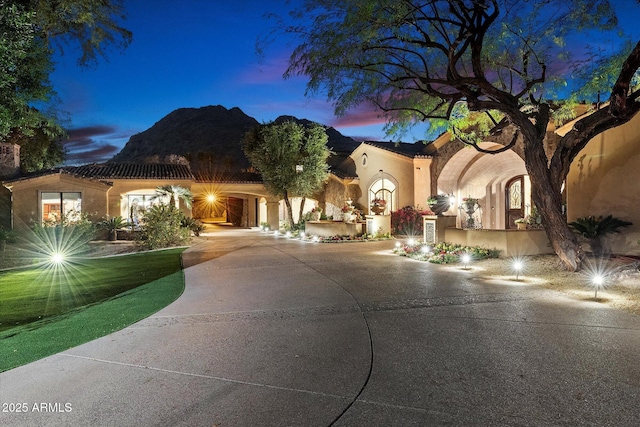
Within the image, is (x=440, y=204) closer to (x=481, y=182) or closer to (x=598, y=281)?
(x=481, y=182)

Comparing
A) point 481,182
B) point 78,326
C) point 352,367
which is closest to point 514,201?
point 481,182

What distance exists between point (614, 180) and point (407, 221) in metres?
9.86

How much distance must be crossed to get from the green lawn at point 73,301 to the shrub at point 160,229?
4.49 metres

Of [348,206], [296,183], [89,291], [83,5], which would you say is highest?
[83,5]

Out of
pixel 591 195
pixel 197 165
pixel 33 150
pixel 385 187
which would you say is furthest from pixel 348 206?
pixel 197 165

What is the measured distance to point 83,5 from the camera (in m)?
9.69

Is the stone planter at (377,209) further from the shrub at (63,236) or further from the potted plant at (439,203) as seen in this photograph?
the shrub at (63,236)

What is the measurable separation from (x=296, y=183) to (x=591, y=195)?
50.2 ft

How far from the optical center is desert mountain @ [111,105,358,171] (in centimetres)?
7381

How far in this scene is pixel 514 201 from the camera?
66.9ft

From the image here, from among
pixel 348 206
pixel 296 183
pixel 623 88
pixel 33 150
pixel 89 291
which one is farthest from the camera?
pixel 33 150

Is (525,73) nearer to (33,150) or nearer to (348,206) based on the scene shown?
(348,206)

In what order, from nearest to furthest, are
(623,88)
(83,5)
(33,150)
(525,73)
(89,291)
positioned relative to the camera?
(623,88), (89,291), (83,5), (525,73), (33,150)

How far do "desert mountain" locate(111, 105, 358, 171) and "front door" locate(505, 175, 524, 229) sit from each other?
153 ft
